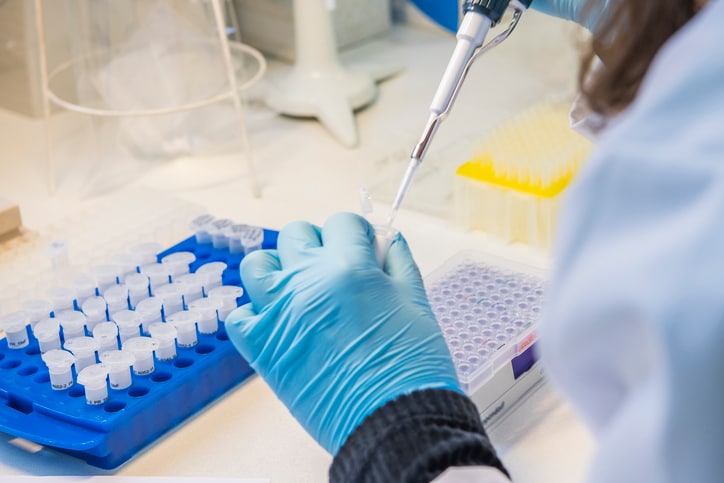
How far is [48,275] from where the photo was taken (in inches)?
48.5

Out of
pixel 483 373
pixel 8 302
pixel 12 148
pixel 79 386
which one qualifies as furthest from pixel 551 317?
pixel 12 148

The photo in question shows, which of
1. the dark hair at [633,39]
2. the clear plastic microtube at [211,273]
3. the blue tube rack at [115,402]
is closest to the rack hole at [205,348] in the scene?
the blue tube rack at [115,402]

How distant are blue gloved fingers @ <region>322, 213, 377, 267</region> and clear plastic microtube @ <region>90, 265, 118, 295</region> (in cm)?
41

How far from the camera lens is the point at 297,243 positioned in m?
0.88

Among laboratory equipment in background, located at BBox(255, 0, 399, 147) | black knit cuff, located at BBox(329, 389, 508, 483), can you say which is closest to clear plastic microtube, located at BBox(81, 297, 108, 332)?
black knit cuff, located at BBox(329, 389, 508, 483)

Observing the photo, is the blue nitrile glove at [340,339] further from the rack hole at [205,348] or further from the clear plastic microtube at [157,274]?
the clear plastic microtube at [157,274]

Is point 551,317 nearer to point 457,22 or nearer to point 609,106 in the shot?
point 609,106

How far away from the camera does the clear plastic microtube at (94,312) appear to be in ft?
3.61

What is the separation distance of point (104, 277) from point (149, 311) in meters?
0.12

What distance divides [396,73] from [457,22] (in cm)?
18

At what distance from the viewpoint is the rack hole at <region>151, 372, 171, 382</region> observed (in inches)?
39.8

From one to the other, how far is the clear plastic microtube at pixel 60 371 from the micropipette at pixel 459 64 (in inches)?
14.6

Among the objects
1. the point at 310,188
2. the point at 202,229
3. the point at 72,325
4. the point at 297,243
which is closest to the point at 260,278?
the point at 297,243

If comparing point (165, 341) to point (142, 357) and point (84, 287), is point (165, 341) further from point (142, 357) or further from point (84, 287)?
point (84, 287)
